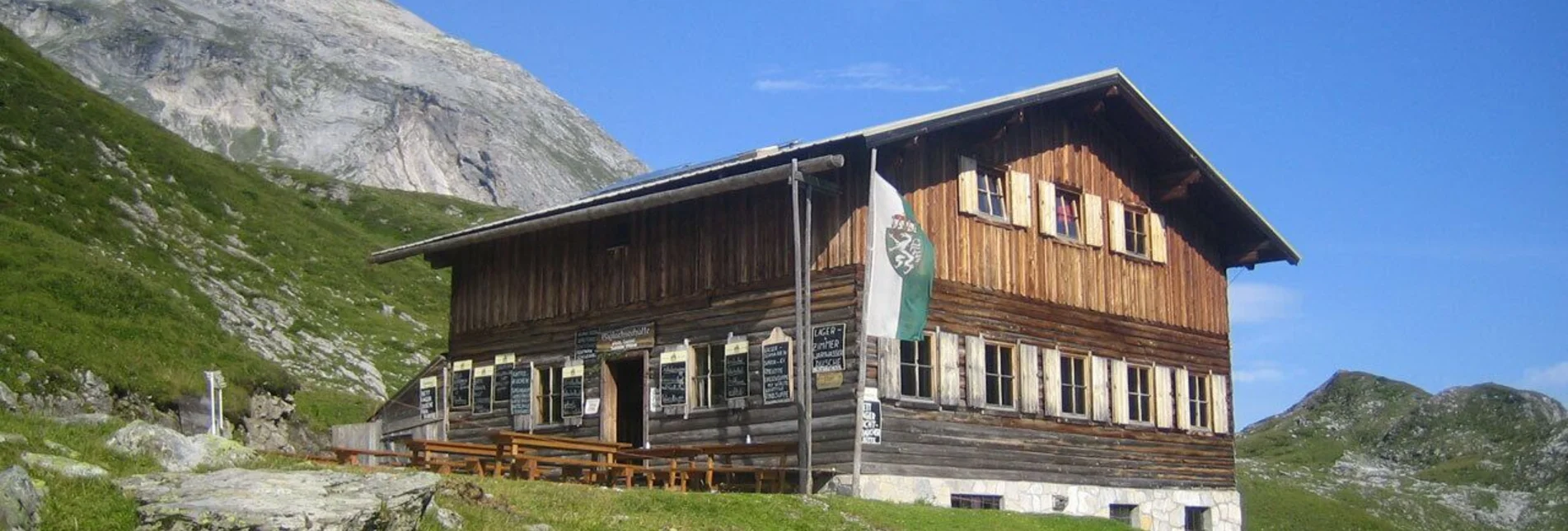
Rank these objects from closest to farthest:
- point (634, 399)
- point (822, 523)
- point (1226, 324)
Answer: point (822, 523), point (634, 399), point (1226, 324)

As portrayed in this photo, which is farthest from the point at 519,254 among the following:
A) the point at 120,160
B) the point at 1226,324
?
the point at 120,160

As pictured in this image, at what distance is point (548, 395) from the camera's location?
1197 inches

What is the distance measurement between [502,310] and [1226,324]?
636 inches

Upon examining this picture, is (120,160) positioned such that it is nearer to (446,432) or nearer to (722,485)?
(446,432)

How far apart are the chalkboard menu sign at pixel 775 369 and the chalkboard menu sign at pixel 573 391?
4984 millimetres

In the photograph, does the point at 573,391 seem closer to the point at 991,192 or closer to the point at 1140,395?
the point at 991,192

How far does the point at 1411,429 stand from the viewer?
84125mm

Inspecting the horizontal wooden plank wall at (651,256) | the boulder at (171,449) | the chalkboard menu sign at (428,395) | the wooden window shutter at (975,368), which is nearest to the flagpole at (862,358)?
the horizontal wooden plank wall at (651,256)

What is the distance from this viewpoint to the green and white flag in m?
24.2

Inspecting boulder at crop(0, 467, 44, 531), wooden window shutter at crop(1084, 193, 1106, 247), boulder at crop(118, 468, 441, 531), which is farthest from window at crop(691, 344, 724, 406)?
boulder at crop(0, 467, 44, 531)

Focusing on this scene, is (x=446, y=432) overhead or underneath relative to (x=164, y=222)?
underneath

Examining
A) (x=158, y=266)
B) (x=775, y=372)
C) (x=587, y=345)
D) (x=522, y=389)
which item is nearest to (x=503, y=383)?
(x=522, y=389)

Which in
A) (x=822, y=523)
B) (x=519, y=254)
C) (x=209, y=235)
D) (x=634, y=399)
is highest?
(x=209, y=235)

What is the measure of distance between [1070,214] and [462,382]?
13107mm
